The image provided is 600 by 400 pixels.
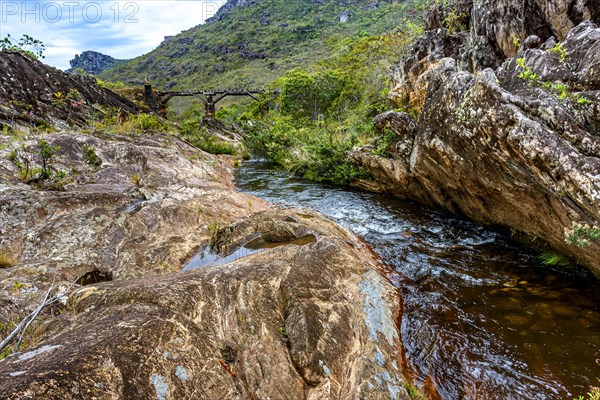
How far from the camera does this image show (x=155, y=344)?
8.90 ft

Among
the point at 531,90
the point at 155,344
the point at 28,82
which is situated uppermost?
the point at 28,82

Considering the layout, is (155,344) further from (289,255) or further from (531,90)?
(531,90)

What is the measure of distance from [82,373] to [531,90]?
7.09m

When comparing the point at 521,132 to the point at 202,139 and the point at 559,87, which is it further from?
the point at 202,139

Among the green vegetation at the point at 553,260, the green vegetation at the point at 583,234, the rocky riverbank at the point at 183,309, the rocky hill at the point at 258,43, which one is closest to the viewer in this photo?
the rocky riverbank at the point at 183,309

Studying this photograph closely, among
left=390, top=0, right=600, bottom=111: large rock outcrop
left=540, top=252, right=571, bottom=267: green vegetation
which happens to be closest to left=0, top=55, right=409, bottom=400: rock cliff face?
left=540, top=252, right=571, bottom=267: green vegetation

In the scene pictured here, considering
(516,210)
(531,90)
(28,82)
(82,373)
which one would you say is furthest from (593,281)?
(28,82)

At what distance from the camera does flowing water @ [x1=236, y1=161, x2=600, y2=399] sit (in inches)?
145

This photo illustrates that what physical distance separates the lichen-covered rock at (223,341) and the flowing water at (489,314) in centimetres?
68

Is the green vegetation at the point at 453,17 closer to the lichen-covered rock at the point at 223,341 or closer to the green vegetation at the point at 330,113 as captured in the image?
the green vegetation at the point at 330,113

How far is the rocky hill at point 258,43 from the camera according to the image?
7612 cm

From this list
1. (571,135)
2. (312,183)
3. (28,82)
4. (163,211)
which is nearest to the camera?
(571,135)

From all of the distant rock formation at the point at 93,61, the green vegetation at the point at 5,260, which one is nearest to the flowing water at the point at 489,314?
the green vegetation at the point at 5,260

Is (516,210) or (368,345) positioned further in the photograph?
(516,210)
